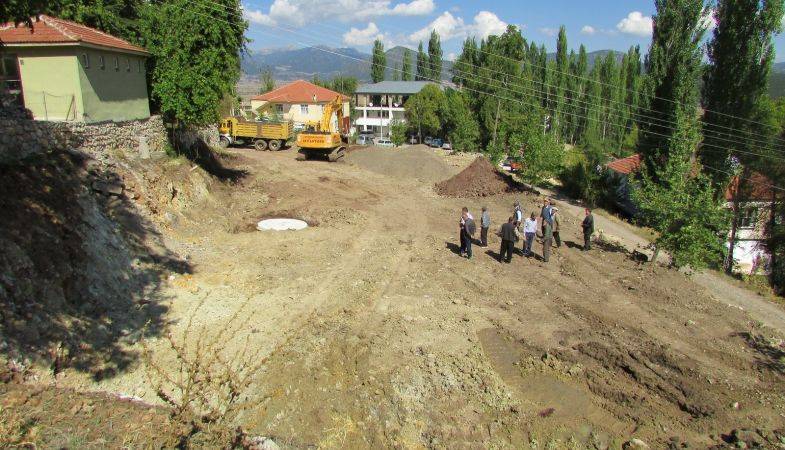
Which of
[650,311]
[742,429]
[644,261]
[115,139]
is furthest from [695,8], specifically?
[115,139]

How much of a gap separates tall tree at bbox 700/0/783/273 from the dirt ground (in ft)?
32.5

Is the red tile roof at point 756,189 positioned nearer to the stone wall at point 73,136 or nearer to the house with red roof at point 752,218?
the house with red roof at point 752,218

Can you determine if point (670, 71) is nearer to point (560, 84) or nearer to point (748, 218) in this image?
point (748, 218)

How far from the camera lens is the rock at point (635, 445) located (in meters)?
7.43

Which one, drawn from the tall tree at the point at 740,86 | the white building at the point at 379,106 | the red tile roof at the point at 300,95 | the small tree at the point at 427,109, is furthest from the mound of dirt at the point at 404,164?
the white building at the point at 379,106

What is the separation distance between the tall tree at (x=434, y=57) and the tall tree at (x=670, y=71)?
64893 mm

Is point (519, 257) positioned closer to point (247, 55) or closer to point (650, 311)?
point (650, 311)

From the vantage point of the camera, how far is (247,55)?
2225 cm

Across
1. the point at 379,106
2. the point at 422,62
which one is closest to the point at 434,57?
the point at 422,62

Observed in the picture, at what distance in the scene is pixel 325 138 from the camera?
30172mm

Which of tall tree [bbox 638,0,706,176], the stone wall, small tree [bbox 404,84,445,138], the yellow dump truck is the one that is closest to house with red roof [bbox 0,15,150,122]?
the stone wall

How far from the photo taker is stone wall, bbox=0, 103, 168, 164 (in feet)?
38.6

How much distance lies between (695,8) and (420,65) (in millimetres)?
70129

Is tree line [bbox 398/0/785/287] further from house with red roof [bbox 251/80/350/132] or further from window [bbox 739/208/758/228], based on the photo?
house with red roof [bbox 251/80/350/132]
